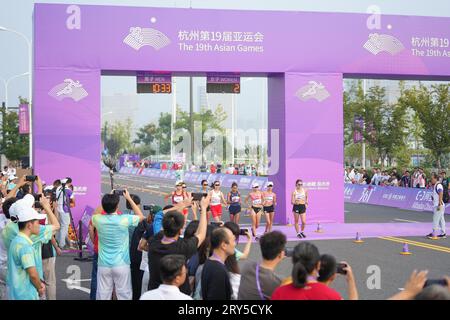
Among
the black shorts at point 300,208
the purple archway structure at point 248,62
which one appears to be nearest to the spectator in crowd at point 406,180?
the purple archway structure at point 248,62

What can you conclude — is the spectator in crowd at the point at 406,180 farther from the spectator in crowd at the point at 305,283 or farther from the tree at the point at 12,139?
the spectator in crowd at the point at 305,283

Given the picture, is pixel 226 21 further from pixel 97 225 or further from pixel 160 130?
pixel 160 130

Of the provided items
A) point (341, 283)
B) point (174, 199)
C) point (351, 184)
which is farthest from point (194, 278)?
point (351, 184)

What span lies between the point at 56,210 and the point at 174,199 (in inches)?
147

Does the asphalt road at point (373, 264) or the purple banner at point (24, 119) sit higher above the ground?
the purple banner at point (24, 119)

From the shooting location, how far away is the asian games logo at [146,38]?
737 inches

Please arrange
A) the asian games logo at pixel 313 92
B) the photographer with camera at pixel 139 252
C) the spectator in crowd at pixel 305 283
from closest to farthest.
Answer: the spectator in crowd at pixel 305 283, the photographer with camera at pixel 139 252, the asian games logo at pixel 313 92

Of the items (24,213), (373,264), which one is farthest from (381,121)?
(24,213)

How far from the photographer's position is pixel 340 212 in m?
20.5

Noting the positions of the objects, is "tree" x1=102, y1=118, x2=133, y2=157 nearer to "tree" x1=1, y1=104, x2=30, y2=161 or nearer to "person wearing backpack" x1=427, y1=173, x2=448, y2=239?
"tree" x1=1, y1=104, x2=30, y2=161

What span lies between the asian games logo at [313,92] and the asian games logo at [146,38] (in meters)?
4.67

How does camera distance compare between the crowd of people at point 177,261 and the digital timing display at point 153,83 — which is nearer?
the crowd of people at point 177,261

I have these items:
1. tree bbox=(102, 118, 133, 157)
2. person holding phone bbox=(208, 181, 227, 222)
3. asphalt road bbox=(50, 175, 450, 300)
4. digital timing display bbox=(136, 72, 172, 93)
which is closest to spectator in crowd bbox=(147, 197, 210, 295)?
asphalt road bbox=(50, 175, 450, 300)

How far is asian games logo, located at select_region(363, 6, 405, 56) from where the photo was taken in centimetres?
2028
